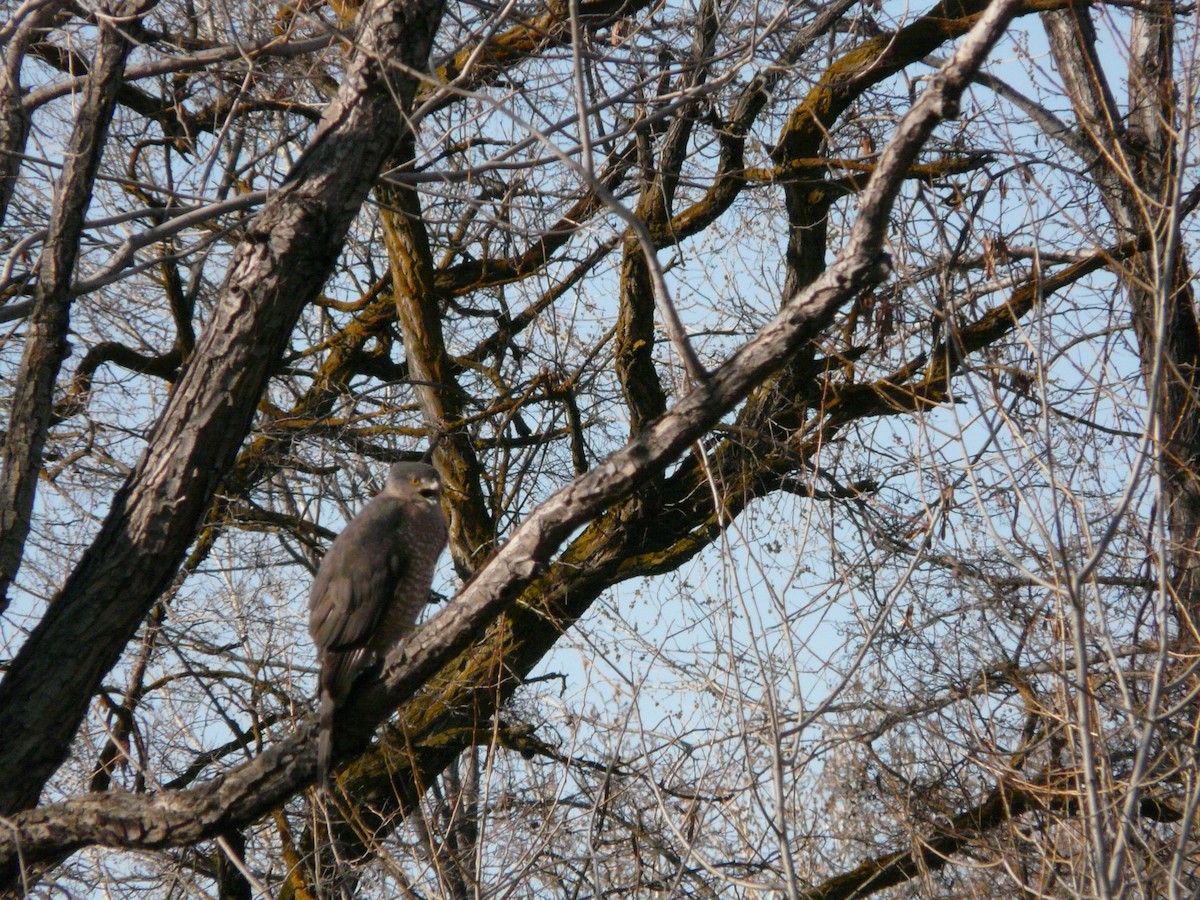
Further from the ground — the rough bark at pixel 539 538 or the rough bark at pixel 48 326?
the rough bark at pixel 48 326

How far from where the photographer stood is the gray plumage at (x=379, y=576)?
4.37 meters

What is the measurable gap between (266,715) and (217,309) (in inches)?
134

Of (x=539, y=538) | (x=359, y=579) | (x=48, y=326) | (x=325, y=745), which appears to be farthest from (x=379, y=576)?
(x=539, y=538)

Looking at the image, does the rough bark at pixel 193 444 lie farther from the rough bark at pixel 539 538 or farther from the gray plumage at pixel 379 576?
the gray plumage at pixel 379 576

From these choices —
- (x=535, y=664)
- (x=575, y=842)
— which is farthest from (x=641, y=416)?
(x=575, y=842)

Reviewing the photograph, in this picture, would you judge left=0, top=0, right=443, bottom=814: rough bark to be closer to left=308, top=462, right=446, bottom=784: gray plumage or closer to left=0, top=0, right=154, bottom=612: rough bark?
left=0, top=0, right=154, bottom=612: rough bark

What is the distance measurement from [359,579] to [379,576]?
0.25 feet

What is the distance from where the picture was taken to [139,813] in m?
3.40

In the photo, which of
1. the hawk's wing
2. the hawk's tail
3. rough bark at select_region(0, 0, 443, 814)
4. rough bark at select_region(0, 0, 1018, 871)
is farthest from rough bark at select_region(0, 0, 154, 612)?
the hawk's wing

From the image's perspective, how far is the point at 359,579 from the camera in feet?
15.1

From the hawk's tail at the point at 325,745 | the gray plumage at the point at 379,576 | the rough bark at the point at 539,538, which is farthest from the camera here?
the gray plumage at the point at 379,576

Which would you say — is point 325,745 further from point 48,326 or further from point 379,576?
point 48,326

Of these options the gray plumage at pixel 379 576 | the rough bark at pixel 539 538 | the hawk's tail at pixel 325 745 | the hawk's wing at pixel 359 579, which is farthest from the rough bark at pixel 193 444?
the hawk's wing at pixel 359 579

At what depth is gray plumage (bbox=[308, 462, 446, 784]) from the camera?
4.37 meters
